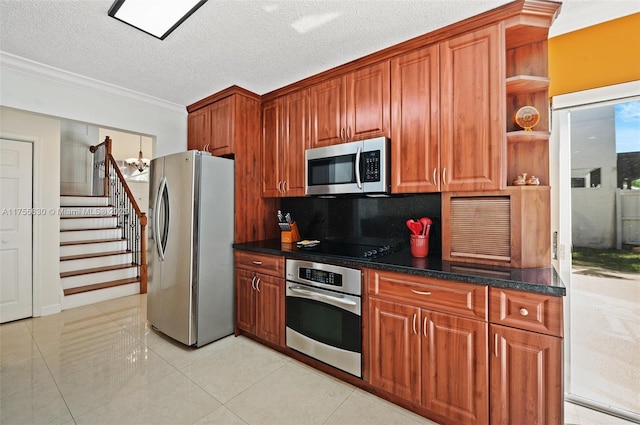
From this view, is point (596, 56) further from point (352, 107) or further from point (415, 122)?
point (352, 107)

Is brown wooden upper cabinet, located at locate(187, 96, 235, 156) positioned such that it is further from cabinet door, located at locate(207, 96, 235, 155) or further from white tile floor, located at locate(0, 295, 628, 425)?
white tile floor, located at locate(0, 295, 628, 425)

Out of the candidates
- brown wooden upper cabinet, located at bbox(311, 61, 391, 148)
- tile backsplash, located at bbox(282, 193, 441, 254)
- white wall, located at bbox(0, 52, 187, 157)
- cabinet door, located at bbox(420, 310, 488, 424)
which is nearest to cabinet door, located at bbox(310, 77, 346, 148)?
brown wooden upper cabinet, located at bbox(311, 61, 391, 148)

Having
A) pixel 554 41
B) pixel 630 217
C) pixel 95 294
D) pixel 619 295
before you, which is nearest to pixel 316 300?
pixel 619 295

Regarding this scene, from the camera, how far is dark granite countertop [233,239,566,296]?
1.40 m

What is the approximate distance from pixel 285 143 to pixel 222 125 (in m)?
0.71

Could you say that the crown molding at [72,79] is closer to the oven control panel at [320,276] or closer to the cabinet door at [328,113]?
the cabinet door at [328,113]

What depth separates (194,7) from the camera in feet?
5.61

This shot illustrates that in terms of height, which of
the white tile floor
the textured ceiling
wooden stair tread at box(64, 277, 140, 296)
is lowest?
the white tile floor

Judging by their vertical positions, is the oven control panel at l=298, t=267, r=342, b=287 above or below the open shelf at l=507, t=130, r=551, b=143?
below

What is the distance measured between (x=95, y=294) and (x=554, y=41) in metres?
5.50

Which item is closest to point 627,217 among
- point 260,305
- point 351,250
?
point 351,250

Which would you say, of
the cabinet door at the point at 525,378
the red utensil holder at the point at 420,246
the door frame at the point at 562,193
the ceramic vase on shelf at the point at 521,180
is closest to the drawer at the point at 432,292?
the cabinet door at the point at 525,378

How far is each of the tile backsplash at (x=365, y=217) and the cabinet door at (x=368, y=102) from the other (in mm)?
625

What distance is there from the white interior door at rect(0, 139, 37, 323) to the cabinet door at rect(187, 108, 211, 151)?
6.13ft
